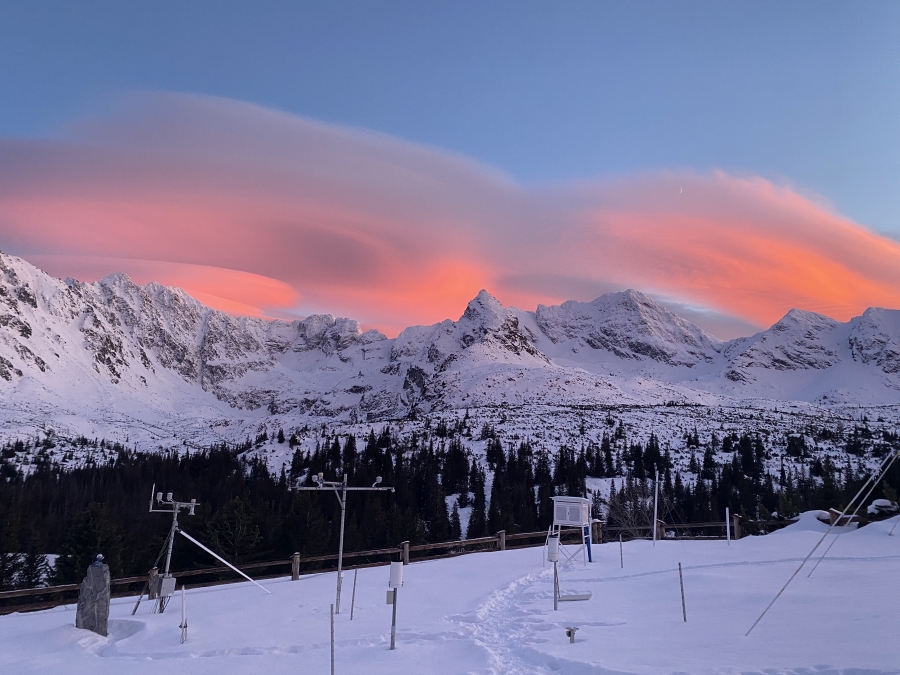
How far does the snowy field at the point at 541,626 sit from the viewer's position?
33.9ft

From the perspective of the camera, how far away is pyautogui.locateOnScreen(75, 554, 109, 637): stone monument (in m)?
14.8

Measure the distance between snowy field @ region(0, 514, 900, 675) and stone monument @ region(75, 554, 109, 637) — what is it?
474 millimetres

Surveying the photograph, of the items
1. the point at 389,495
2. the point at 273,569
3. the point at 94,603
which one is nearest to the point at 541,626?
the point at 94,603

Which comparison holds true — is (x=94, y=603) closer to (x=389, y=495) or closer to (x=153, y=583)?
(x=153, y=583)

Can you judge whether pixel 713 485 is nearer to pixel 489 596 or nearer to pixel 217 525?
pixel 217 525

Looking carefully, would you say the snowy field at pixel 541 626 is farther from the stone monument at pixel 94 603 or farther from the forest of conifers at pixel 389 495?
the forest of conifers at pixel 389 495

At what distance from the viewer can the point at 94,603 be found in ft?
48.8

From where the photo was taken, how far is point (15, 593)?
17266 mm

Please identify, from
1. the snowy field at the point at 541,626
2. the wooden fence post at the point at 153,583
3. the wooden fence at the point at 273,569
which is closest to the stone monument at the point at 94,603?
the snowy field at the point at 541,626

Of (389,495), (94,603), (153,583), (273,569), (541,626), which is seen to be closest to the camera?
(541,626)

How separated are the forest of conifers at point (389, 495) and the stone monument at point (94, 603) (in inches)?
1232

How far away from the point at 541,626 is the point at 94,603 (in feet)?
33.0

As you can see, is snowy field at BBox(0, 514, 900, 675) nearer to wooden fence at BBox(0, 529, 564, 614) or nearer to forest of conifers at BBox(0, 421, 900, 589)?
wooden fence at BBox(0, 529, 564, 614)

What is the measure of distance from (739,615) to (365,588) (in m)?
11.5
